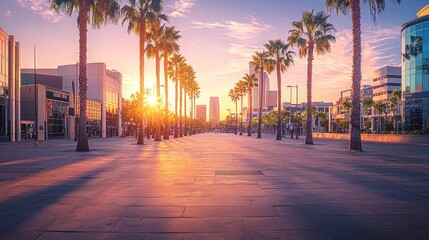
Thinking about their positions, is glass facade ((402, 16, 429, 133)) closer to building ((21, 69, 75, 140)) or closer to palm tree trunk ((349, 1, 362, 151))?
palm tree trunk ((349, 1, 362, 151))

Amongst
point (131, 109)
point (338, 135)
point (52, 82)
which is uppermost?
point (52, 82)

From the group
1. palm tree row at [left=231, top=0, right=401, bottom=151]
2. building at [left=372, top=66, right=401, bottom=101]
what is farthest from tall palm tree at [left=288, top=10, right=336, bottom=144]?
building at [left=372, top=66, right=401, bottom=101]

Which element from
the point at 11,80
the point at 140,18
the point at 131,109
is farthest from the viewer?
the point at 131,109

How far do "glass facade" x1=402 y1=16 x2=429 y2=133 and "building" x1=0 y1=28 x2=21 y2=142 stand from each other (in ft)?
199

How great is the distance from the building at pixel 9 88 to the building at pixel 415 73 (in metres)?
60.7

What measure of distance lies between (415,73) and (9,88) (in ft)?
Answer: 204

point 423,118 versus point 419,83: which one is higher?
point 419,83

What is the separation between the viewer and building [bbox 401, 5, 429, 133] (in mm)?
58344

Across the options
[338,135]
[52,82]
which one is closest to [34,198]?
[338,135]

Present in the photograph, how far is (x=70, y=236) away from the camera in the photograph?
529cm

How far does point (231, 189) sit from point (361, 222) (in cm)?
379

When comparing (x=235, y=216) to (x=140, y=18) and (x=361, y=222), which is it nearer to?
(x=361, y=222)

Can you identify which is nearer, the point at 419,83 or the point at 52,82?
the point at 419,83

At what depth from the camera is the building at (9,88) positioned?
43281 millimetres
